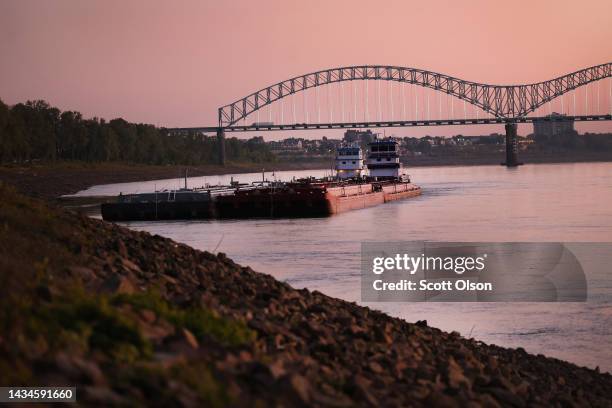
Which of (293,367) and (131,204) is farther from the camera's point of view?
(131,204)

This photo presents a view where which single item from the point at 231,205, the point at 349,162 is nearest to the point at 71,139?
the point at 349,162

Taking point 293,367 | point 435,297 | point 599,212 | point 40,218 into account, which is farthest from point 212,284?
point 599,212

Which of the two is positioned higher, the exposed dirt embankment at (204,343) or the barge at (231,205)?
the exposed dirt embankment at (204,343)

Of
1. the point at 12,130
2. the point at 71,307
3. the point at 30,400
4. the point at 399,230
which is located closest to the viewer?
the point at 30,400

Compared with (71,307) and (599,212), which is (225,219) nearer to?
(599,212)

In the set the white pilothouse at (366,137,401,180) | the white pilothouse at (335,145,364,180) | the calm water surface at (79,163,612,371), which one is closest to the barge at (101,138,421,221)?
the calm water surface at (79,163,612,371)

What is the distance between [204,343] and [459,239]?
34684 mm

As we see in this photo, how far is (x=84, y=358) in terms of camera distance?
757 centimetres

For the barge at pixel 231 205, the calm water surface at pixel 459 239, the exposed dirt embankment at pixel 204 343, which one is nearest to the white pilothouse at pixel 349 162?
the calm water surface at pixel 459 239

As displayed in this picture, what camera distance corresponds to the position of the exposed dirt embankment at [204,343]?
24.1 feet

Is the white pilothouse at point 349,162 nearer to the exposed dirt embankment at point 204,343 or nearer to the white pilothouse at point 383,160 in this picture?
the white pilothouse at point 383,160

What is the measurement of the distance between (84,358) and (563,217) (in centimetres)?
5263

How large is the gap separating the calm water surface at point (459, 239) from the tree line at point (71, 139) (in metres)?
51.2

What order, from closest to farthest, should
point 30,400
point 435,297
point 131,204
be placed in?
point 30,400
point 435,297
point 131,204
